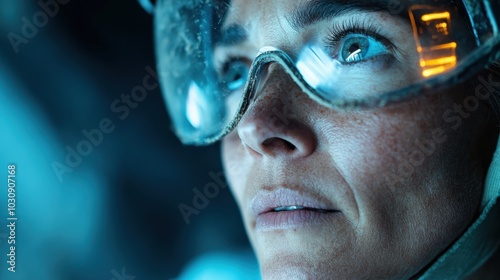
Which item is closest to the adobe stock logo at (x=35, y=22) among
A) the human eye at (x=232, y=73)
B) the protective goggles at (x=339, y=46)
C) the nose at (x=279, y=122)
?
the protective goggles at (x=339, y=46)

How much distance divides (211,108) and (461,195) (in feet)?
2.03

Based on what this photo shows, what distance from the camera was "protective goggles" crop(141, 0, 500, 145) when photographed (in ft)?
2.76

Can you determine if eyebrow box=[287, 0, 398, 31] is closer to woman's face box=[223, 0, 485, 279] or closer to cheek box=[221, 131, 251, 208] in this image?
woman's face box=[223, 0, 485, 279]

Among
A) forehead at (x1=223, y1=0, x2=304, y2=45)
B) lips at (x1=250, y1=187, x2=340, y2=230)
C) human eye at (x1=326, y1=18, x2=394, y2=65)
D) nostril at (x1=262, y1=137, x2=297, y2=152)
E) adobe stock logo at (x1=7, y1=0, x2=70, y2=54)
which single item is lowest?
lips at (x1=250, y1=187, x2=340, y2=230)

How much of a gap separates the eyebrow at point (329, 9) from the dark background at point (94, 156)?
76cm

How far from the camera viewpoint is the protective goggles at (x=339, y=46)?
84 cm

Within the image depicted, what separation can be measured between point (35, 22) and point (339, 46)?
91 cm

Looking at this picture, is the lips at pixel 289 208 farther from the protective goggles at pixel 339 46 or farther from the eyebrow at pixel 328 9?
the eyebrow at pixel 328 9

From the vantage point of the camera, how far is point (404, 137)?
93 cm

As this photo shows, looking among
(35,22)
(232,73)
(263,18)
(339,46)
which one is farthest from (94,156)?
(339,46)

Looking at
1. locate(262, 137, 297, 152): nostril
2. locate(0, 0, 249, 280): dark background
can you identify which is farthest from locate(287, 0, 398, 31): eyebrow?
locate(0, 0, 249, 280): dark background

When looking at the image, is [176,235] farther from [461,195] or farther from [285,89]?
[461,195]

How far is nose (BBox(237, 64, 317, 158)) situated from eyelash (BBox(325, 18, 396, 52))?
11cm

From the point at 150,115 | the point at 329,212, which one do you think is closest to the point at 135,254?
the point at 150,115
